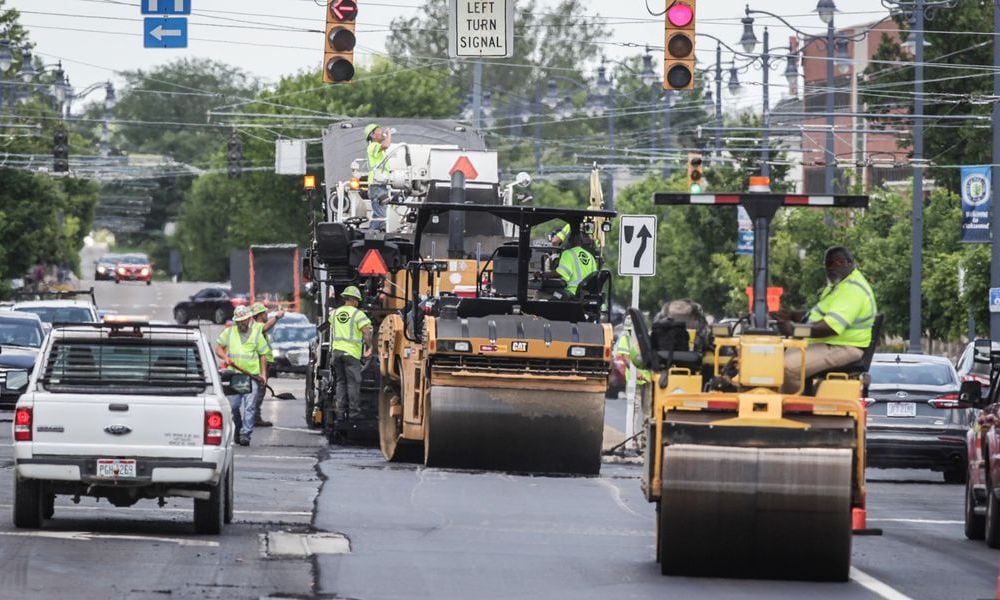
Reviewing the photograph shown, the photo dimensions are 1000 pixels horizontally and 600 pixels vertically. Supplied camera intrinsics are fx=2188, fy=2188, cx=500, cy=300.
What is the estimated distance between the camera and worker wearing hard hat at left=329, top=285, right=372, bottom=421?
26.1 m

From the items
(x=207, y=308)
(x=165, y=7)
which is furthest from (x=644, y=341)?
(x=207, y=308)

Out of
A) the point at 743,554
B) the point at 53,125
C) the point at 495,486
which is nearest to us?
the point at 743,554

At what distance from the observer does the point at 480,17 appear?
2856 centimetres

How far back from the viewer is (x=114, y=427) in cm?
1605

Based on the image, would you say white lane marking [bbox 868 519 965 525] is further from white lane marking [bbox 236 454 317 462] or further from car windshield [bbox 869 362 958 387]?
white lane marking [bbox 236 454 317 462]

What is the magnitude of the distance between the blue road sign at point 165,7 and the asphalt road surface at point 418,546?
291 inches

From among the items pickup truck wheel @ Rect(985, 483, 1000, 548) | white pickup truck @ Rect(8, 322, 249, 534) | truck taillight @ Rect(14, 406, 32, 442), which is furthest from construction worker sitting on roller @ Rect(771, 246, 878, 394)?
truck taillight @ Rect(14, 406, 32, 442)

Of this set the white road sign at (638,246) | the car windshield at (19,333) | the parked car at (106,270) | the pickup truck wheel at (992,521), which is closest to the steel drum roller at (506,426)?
the pickup truck wheel at (992,521)

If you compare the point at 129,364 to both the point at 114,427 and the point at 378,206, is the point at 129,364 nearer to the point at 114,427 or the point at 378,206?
the point at 114,427

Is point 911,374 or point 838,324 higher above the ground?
point 838,324

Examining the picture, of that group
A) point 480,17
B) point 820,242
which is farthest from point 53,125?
point 480,17

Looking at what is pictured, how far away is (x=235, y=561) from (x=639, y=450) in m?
13.1

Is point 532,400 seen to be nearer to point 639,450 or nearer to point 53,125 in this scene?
point 639,450

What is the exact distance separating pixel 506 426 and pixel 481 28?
8405 mm
